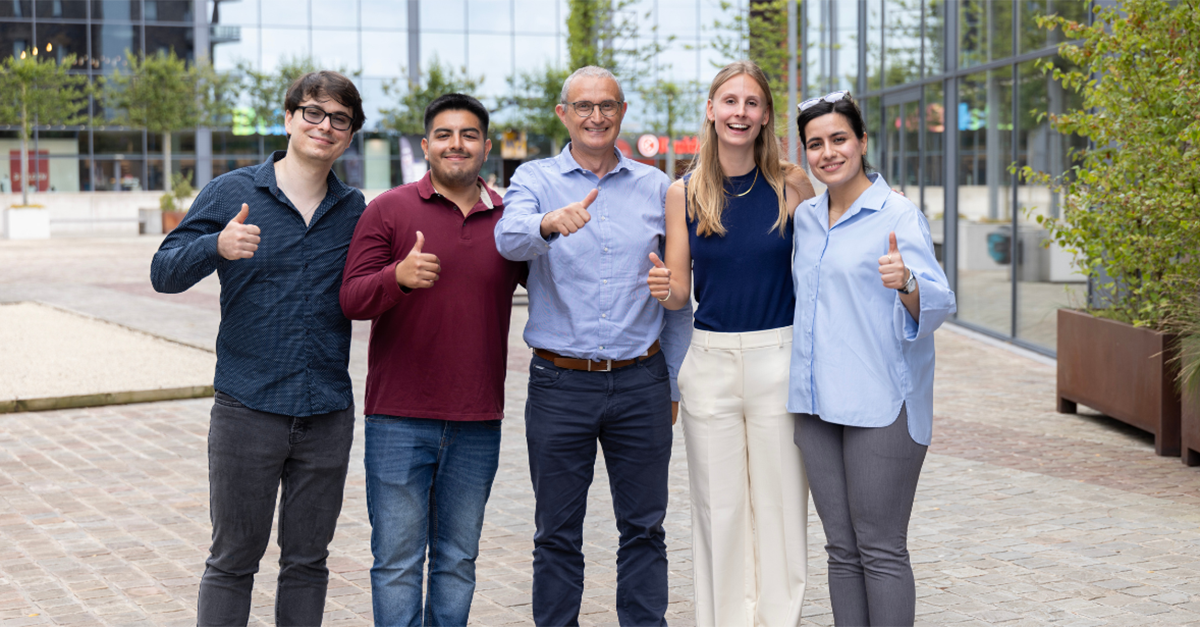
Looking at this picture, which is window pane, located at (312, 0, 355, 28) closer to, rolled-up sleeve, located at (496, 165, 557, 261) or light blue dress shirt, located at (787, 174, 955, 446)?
rolled-up sleeve, located at (496, 165, 557, 261)

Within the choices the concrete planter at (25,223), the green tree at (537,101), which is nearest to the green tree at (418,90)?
the green tree at (537,101)

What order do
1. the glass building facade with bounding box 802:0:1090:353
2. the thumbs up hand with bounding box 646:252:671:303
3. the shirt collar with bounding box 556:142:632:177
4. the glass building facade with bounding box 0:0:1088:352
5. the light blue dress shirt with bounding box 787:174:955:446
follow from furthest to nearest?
the glass building facade with bounding box 0:0:1088:352
the glass building facade with bounding box 802:0:1090:353
the shirt collar with bounding box 556:142:632:177
the thumbs up hand with bounding box 646:252:671:303
the light blue dress shirt with bounding box 787:174:955:446

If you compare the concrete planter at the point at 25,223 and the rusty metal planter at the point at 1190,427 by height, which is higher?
the concrete planter at the point at 25,223

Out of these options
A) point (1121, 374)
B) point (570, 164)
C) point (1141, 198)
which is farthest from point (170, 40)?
point (570, 164)

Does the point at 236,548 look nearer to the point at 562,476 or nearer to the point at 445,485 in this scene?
the point at 445,485

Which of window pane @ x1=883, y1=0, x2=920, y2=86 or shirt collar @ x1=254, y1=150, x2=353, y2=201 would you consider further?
window pane @ x1=883, y1=0, x2=920, y2=86

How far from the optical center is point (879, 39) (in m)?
18.3

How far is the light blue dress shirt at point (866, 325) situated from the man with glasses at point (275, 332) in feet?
4.76

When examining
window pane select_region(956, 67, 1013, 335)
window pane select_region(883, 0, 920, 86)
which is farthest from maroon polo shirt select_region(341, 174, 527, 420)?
window pane select_region(883, 0, 920, 86)

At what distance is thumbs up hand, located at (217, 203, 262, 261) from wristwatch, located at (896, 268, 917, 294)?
1.83 metres

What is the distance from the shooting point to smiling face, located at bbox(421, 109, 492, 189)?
3.76 m

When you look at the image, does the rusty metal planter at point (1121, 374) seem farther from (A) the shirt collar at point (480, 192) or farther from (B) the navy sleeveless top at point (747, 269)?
(A) the shirt collar at point (480, 192)

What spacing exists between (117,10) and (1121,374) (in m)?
45.2

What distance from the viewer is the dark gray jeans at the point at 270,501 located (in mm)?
3643
